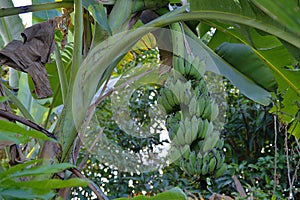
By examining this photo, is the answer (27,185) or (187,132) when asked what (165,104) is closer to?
(187,132)

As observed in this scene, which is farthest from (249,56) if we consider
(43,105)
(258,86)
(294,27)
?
(294,27)

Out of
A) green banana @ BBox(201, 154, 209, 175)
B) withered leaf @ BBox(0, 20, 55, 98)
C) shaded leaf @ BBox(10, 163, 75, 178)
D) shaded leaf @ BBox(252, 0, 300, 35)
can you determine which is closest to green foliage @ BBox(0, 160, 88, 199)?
shaded leaf @ BBox(10, 163, 75, 178)

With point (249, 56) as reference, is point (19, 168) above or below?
below

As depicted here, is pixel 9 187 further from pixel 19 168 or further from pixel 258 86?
pixel 258 86

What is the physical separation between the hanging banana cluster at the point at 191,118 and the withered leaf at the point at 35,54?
218 millimetres

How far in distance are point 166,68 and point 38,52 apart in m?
0.25

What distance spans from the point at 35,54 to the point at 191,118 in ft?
0.93

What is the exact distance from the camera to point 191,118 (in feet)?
2.64

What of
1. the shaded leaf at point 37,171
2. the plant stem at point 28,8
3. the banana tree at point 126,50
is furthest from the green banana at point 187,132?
the shaded leaf at point 37,171

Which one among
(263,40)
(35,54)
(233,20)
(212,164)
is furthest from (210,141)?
(263,40)

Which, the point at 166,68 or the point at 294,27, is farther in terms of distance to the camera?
the point at 166,68

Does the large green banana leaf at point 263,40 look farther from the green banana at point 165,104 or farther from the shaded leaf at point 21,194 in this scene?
the shaded leaf at point 21,194

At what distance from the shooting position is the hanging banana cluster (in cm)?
80

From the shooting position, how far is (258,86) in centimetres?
108
